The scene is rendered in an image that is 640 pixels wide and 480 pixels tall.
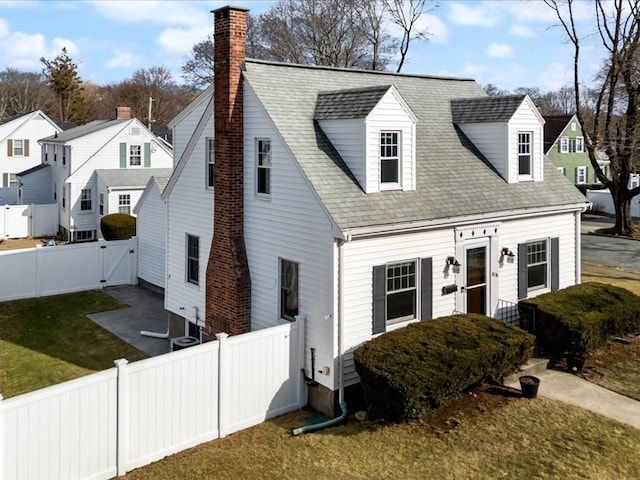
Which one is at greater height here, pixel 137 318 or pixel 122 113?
pixel 122 113

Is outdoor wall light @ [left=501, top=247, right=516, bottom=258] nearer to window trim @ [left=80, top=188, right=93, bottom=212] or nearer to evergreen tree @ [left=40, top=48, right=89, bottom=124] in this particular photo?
window trim @ [left=80, top=188, right=93, bottom=212]

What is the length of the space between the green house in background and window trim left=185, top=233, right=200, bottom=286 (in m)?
48.2

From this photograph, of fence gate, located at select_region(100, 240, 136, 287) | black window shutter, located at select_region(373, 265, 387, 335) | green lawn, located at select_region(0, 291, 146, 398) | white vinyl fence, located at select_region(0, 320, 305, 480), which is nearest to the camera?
white vinyl fence, located at select_region(0, 320, 305, 480)

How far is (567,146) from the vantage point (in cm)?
5884

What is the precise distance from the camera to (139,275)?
81.3 feet

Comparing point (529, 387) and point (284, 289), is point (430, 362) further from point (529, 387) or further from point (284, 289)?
point (284, 289)

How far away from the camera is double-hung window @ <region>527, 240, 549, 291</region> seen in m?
15.8

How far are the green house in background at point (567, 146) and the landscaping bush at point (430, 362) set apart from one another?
49.2 m

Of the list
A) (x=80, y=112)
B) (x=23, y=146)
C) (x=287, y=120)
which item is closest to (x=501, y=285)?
(x=287, y=120)

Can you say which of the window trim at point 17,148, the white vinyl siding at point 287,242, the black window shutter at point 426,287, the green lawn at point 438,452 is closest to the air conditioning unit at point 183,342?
the white vinyl siding at point 287,242

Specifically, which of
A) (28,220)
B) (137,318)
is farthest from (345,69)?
(28,220)

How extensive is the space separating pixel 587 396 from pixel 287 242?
22.2ft

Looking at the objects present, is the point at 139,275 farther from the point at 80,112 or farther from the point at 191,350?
the point at 80,112

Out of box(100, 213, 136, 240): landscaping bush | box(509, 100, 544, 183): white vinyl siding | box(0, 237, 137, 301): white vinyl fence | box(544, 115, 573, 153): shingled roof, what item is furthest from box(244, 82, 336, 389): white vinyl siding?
box(544, 115, 573, 153): shingled roof
